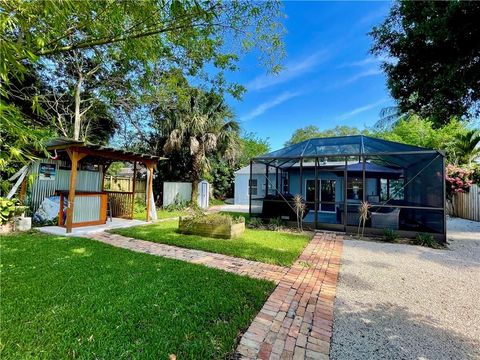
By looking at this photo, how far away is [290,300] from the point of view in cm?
327

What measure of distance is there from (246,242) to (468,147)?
17.5 meters

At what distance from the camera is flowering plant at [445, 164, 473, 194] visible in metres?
12.0

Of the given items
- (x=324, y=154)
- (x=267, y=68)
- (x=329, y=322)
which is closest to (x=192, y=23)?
(x=267, y=68)

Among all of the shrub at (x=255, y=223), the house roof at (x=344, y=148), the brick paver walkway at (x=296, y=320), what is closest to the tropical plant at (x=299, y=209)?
the shrub at (x=255, y=223)

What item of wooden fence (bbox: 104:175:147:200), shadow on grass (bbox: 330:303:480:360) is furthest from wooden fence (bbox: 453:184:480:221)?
wooden fence (bbox: 104:175:147:200)

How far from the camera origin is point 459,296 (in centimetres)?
357

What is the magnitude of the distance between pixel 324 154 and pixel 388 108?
57.2 ft

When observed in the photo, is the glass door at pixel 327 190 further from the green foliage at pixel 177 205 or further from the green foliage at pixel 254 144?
the green foliage at pixel 254 144

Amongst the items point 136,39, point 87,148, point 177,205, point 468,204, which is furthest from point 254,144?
point 136,39

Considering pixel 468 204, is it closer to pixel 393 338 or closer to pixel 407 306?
pixel 407 306

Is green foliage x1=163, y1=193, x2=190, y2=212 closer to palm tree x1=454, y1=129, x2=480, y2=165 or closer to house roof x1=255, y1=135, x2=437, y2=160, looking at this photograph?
house roof x1=255, y1=135, x2=437, y2=160

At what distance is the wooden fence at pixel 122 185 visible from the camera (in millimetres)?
12398

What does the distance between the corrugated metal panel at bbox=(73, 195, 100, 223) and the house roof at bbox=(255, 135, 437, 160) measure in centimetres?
623

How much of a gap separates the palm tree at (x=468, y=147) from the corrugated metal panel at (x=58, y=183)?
21273mm
